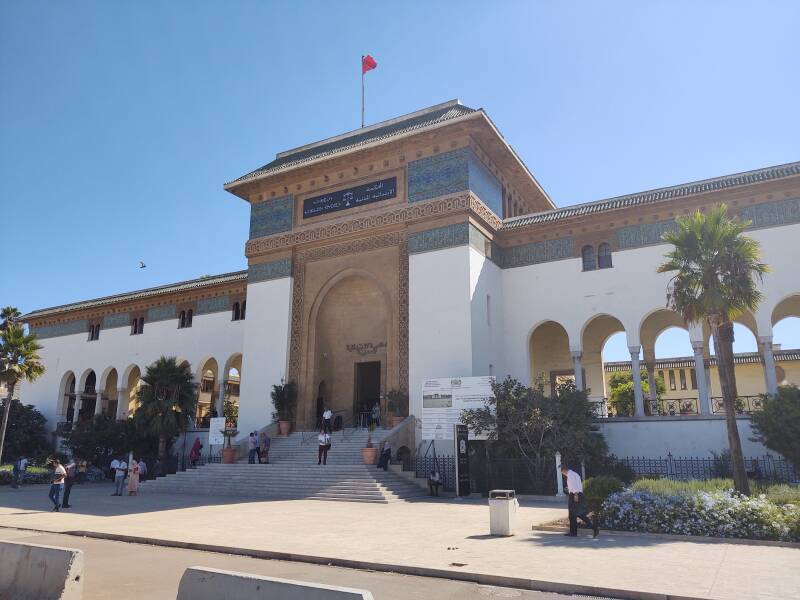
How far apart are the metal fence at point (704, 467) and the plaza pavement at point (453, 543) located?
15.7ft

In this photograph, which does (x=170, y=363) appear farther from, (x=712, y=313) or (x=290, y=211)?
(x=712, y=313)

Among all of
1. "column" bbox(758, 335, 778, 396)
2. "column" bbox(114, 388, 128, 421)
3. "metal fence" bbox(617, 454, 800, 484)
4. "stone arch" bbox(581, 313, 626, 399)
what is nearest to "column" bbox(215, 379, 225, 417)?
"column" bbox(114, 388, 128, 421)

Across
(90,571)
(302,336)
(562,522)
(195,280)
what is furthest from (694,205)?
(195,280)

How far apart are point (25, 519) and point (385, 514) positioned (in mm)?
7551

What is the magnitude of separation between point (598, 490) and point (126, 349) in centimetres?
2803

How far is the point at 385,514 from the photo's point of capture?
43.6 feet

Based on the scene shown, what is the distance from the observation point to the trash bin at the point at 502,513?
996cm

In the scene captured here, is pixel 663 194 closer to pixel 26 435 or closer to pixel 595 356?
pixel 595 356

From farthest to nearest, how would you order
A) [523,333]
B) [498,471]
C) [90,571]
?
[523,333]
[498,471]
[90,571]

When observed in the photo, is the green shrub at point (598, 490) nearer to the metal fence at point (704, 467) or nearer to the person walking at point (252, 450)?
the metal fence at point (704, 467)

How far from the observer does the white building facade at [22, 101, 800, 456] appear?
19.0 meters

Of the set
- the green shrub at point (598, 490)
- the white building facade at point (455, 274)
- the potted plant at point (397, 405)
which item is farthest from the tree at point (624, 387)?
the green shrub at point (598, 490)

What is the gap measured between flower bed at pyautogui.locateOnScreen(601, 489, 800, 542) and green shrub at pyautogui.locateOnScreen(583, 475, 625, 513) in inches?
5.6

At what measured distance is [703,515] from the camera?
9.58 meters
